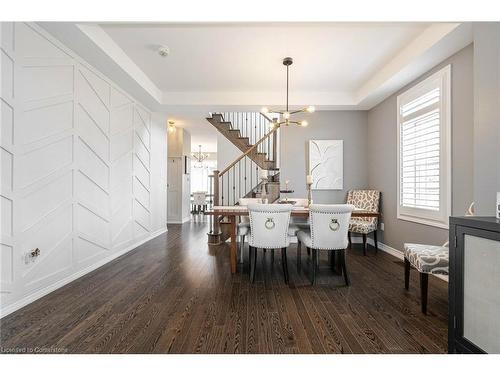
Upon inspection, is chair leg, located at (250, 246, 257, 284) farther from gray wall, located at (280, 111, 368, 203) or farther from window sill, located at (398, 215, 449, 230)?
window sill, located at (398, 215, 449, 230)

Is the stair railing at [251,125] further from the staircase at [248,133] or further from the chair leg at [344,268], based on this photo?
the chair leg at [344,268]

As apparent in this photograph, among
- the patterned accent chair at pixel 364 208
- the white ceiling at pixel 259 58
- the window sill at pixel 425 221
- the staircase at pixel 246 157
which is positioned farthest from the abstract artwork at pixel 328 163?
the window sill at pixel 425 221

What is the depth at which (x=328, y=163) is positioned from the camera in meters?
4.58

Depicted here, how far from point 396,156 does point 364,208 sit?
1.03m

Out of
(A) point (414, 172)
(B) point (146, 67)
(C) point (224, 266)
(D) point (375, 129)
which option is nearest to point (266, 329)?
(C) point (224, 266)

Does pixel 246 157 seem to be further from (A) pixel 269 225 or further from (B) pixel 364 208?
(A) pixel 269 225

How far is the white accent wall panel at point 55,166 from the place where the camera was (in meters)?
1.98

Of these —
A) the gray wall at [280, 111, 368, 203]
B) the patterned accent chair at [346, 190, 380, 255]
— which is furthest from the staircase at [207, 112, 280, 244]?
the patterned accent chair at [346, 190, 380, 255]

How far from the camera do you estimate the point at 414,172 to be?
332 centimetres

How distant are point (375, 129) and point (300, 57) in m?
2.14

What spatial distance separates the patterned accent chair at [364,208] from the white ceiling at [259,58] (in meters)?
1.62

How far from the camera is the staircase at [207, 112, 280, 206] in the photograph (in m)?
5.63

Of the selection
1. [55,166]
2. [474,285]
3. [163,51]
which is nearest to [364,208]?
[474,285]
